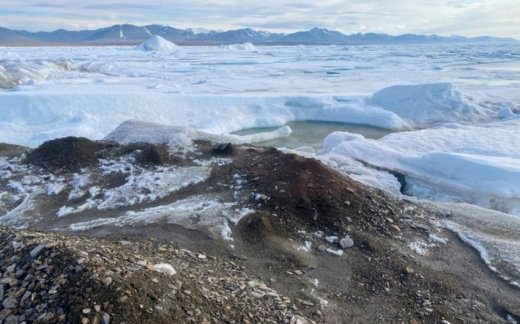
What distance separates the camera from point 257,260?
561 cm

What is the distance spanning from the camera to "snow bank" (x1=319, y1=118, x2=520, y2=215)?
9445 millimetres

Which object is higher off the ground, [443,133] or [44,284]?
[44,284]

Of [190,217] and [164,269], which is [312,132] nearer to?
[190,217]

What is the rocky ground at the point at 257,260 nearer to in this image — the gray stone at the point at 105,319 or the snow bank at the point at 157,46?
the gray stone at the point at 105,319

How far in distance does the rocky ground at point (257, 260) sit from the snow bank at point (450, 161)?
2268mm

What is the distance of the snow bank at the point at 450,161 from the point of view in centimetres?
945

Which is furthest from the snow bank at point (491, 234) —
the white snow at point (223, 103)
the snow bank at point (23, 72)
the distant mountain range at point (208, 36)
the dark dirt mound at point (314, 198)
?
the distant mountain range at point (208, 36)

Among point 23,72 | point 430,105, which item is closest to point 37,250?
point 430,105

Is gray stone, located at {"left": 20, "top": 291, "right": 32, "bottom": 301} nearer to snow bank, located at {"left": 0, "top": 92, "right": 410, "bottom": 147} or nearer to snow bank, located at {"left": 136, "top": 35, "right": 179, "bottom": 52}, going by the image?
snow bank, located at {"left": 0, "top": 92, "right": 410, "bottom": 147}

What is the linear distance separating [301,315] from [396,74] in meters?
33.1

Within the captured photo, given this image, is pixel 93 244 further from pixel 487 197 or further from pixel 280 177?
pixel 487 197

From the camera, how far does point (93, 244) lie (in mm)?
4750

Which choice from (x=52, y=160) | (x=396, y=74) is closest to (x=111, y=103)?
(x=52, y=160)

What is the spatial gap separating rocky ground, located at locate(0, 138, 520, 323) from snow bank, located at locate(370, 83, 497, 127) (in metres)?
12.5
